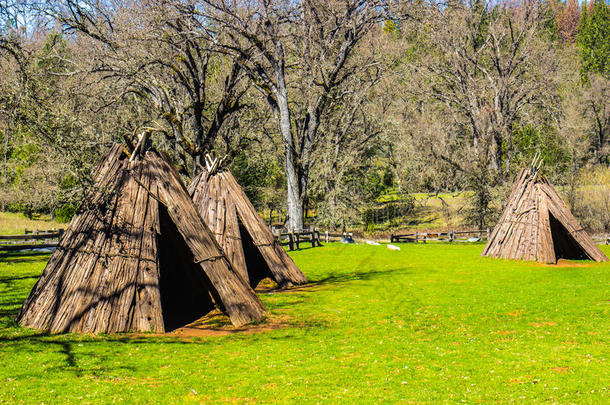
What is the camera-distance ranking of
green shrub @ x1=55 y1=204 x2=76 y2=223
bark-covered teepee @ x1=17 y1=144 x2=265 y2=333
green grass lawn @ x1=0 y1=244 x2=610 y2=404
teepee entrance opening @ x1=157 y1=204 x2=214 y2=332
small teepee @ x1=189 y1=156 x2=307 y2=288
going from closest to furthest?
green grass lawn @ x1=0 y1=244 x2=610 y2=404 → bark-covered teepee @ x1=17 y1=144 x2=265 y2=333 → teepee entrance opening @ x1=157 y1=204 x2=214 y2=332 → small teepee @ x1=189 y1=156 x2=307 y2=288 → green shrub @ x1=55 y1=204 x2=76 y2=223

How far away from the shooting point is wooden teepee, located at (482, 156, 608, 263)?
2311 centimetres

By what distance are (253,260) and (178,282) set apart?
3577 mm

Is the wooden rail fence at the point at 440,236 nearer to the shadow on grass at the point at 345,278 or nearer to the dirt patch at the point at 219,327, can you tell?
the shadow on grass at the point at 345,278

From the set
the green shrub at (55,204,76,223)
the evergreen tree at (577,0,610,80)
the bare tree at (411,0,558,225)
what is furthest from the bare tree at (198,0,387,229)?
the evergreen tree at (577,0,610,80)

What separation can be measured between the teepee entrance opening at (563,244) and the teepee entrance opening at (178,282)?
1717 centimetres

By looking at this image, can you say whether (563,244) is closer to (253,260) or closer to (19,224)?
(253,260)

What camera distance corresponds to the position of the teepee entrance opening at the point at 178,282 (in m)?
11.4

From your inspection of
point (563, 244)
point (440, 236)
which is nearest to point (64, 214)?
point (440, 236)

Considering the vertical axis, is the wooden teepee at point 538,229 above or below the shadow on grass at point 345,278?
above

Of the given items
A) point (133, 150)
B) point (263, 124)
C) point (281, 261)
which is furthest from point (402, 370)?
point (263, 124)

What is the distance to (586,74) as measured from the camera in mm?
67812

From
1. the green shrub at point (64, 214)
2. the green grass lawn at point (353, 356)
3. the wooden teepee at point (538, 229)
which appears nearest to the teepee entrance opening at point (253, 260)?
the green grass lawn at point (353, 356)

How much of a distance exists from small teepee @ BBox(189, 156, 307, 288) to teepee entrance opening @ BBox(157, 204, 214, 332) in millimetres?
1737

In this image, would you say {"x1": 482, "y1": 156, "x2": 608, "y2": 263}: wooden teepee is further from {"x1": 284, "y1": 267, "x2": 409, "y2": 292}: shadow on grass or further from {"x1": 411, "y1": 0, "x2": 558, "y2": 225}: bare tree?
{"x1": 411, "y1": 0, "x2": 558, "y2": 225}: bare tree
